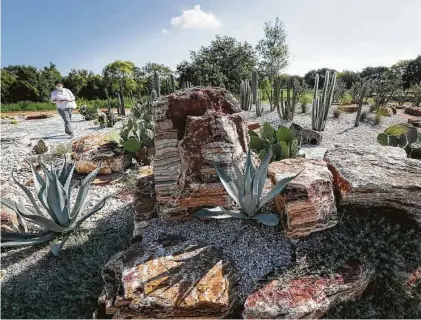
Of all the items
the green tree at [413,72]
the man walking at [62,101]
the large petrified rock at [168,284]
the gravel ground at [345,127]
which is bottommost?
the large petrified rock at [168,284]

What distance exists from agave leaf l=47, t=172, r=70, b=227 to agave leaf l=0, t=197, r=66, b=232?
0.07m

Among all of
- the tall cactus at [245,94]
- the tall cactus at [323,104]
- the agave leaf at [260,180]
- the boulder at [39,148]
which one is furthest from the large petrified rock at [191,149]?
the tall cactus at [245,94]

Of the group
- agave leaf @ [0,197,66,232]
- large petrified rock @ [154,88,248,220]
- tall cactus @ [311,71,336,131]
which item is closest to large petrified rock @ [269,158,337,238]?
large petrified rock @ [154,88,248,220]

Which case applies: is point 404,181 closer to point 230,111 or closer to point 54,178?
point 230,111

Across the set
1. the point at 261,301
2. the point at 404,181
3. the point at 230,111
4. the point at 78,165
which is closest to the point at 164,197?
the point at 230,111

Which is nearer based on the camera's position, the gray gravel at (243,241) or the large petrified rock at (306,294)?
the large petrified rock at (306,294)

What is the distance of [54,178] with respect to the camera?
2559mm

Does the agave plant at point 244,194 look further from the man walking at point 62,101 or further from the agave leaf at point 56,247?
the man walking at point 62,101

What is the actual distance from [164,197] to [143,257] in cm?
58

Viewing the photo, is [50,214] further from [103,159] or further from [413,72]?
[413,72]

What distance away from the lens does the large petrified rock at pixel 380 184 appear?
7.24ft

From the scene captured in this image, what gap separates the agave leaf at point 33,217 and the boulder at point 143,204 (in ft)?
2.34

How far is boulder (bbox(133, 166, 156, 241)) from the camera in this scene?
96.7 inches

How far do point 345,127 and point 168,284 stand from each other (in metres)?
7.57
